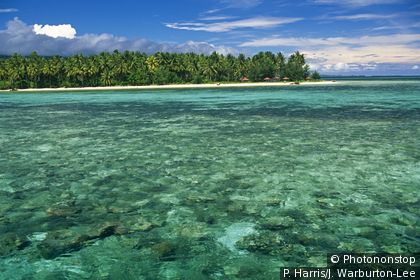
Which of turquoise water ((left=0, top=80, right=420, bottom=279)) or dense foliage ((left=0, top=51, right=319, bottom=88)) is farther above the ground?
dense foliage ((left=0, top=51, right=319, bottom=88))

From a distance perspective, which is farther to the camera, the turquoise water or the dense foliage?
the dense foliage

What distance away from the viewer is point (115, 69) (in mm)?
128625

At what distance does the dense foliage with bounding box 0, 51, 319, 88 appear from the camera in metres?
125

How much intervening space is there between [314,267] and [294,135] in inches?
701

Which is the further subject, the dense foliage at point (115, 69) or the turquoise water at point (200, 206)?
the dense foliage at point (115, 69)

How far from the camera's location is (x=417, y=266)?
23.9 ft

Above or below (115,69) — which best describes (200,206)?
below

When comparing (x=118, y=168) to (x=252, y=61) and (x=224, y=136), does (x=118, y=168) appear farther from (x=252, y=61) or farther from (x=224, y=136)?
(x=252, y=61)

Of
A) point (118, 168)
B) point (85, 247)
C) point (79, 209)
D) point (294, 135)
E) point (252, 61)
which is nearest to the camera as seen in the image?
point (85, 247)

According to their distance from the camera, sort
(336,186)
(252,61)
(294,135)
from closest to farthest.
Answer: (336,186) < (294,135) < (252,61)

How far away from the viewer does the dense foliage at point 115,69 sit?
125 m

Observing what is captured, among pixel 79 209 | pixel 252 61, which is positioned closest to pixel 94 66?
pixel 252 61

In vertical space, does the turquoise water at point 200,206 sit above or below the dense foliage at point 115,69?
below

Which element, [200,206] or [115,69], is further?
[115,69]
